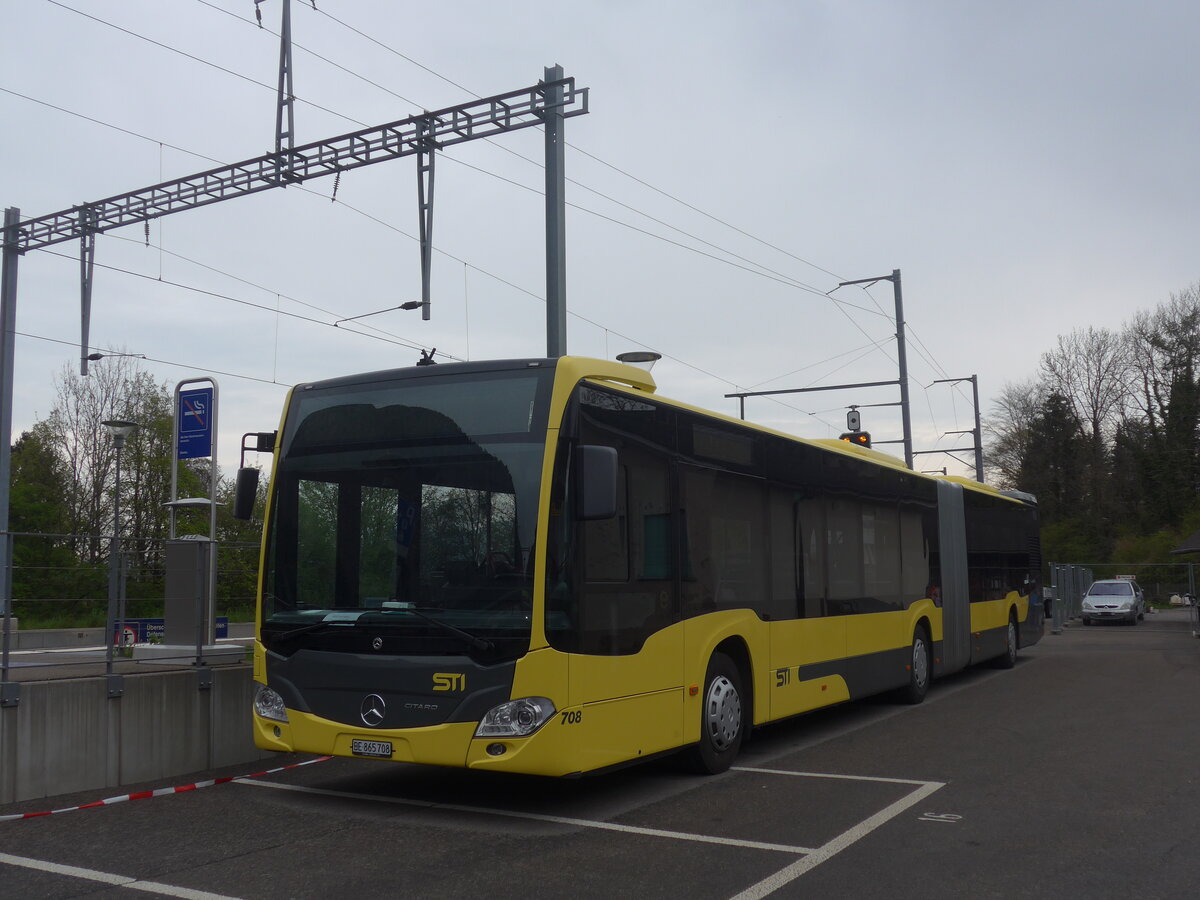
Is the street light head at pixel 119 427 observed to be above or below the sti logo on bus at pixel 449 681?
above

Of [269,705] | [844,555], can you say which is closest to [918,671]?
[844,555]

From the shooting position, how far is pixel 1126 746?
10.2m

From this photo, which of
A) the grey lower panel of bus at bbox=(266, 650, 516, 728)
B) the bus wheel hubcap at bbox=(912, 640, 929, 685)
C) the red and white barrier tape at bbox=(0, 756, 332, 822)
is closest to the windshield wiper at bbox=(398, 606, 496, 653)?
the grey lower panel of bus at bbox=(266, 650, 516, 728)

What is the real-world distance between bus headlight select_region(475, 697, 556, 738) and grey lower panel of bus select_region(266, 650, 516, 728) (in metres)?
0.07

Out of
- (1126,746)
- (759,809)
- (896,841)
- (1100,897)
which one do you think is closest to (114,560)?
(759,809)

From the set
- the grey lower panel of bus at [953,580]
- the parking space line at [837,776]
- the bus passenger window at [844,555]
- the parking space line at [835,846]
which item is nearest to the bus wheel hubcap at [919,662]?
the grey lower panel of bus at [953,580]

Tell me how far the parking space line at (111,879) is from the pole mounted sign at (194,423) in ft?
24.0

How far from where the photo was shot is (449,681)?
7.11m

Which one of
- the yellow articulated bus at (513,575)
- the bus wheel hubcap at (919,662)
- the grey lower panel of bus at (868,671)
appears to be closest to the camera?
the yellow articulated bus at (513,575)

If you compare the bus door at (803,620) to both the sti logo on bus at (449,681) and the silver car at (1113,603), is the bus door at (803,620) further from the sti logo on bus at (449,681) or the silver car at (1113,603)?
the silver car at (1113,603)

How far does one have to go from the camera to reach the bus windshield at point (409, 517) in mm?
7145

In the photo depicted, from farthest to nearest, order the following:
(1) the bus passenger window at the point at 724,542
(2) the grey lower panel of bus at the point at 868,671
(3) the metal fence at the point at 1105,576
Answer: (3) the metal fence at the point at 1105,576
(2) the grey lower panel of bus at the point at 868,671
(1) the bus passenger window at the point at 724,542

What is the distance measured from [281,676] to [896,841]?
4247 millimetres

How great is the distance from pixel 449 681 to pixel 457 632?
0.31m
